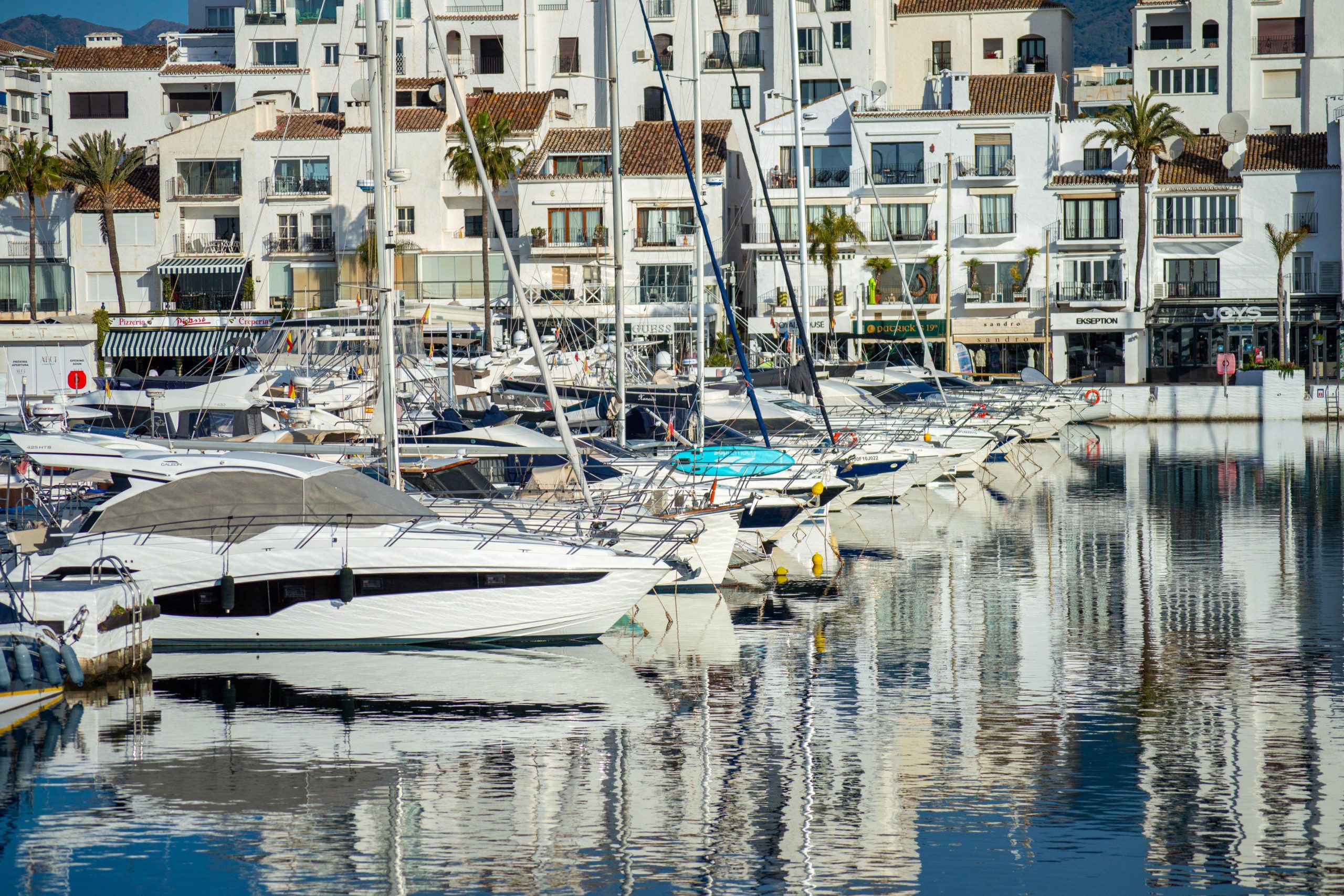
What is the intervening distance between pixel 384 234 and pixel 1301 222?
59.3 meters

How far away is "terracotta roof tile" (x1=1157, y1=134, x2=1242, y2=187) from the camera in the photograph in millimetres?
73562

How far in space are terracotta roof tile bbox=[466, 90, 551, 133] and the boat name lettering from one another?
108ft

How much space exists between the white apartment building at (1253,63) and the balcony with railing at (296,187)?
42832mm

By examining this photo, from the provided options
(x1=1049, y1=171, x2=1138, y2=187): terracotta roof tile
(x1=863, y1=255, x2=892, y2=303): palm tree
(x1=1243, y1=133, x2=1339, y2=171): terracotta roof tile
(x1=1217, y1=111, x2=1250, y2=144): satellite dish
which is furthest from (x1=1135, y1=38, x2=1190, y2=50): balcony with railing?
(x1=863, y1=255, x2=892, y2=303): palm tree

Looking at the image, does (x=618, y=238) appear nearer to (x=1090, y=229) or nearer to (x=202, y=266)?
(x=202, y=266)

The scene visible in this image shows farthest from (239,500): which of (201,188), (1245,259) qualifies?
(1245,259)

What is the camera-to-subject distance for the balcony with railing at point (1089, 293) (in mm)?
72562

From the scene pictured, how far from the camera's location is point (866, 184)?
238 feet

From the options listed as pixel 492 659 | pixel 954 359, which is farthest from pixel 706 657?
pixel 954 359

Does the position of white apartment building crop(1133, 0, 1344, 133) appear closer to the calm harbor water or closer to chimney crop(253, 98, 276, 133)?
chimney crop(253, 98, 276, 133)

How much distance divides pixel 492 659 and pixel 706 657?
9.66 ft

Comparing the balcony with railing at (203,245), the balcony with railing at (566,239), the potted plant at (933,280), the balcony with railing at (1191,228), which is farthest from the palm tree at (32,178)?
the balcony with railing at (1191,228)

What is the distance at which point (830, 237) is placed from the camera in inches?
2724

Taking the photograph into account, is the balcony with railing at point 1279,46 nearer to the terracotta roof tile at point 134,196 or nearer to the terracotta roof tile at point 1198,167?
the terracotta roof tile at point 1198,167
